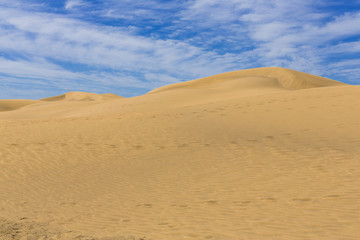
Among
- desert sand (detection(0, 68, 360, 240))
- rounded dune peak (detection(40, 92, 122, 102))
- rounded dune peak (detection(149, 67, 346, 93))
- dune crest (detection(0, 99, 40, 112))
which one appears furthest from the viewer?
rounded dune peak (detection(40, 92, 122, 102))

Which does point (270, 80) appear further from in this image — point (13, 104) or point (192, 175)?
point (13, 104)

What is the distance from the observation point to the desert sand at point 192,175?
529 cm

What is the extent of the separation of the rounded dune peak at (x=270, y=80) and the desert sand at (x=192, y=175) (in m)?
17.9

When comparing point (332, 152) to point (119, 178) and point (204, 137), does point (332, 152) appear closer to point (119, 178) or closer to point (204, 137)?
point (204, 137)

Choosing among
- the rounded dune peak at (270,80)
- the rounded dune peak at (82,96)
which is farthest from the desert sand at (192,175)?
the rounded dune peak at (82,96)

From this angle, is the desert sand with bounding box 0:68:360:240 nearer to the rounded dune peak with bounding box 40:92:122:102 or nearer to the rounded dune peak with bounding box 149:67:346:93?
the rounded dune peak with bounding box 149:67:346:93

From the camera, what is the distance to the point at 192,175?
856 centimetres

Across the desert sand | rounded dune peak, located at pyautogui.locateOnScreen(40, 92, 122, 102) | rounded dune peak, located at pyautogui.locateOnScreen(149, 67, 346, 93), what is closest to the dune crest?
rounded dune peak, located at pyautogui.locateOnScreen(40, 92, 122, 102)

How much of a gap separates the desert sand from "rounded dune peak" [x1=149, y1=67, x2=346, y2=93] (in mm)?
17930

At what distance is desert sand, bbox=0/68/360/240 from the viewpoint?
17.4 ft

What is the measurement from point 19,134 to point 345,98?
1541cm

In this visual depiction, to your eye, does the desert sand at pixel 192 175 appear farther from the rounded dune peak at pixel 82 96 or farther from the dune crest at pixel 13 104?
the dune crest at pixel 13 104

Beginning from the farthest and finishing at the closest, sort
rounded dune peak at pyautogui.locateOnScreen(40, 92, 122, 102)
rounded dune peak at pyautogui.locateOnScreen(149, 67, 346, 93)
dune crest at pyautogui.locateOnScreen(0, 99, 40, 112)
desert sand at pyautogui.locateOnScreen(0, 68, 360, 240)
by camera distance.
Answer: rounded dune peak at pyautogui.locateOnScreen(40, 92, 122, 102)
dune crest at pyautogui.locateOnScreen(0, 99, 40, 112)
rounded dune peak at pyautogui.locateOnScreen(149, 67, 346, 93)
desert sand at pyautogui.locateOnScreen(0, 68, 360, 240)

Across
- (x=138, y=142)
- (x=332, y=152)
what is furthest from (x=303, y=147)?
(x=138, y=142)
